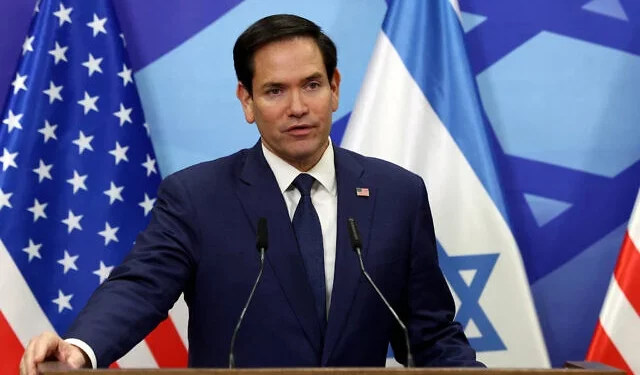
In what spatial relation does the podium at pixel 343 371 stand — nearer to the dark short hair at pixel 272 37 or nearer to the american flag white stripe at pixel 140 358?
the dark short hair at pixel 272 37

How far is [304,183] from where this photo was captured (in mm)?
2523

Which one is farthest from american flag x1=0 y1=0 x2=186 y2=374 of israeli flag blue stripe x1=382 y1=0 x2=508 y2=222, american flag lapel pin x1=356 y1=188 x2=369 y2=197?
american flag lapel pin x1=356 y1=188 x2=369 y2=197

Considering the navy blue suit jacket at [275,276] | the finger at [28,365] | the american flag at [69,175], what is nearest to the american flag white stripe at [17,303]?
the american flag at [69,175]

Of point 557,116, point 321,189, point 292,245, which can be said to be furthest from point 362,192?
point 557,116

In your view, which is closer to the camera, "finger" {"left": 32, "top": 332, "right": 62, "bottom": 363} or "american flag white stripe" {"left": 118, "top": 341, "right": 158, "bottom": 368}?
"finger" {"left": 32, "top": 332, "right": 62, "bottom": 363}

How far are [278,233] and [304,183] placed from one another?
0.58 feet

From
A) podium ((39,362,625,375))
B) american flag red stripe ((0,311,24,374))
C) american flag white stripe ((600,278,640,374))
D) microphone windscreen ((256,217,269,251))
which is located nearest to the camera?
podium ((39,362,625,375))

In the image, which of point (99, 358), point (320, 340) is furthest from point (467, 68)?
point (99, 358)

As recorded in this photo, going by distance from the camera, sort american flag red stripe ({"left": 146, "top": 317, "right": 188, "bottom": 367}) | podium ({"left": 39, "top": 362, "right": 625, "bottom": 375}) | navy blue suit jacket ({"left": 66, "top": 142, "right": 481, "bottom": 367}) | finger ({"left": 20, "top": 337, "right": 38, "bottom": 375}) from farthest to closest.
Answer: american flag red stripe ({"left": 146, "top": 317, "right": 188, "bottom": 367}) → navy blue suit jacket ({"left": 66, "top": 142, "right": 481, "bottom": 367}) → finger ({"left": 20, "top": 337, "right": 38, "bottom": 375}) → podium ({"left": 39, "top": 362, "right": 625, "bottom": 375})

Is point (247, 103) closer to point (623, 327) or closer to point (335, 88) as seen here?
point (335, 88)

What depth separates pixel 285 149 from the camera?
2.50 meters

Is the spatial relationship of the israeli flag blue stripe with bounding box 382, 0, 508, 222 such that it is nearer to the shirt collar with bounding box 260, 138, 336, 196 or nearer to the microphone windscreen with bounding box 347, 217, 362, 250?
the shirt collar with bounding box 260, 138, 336, 196

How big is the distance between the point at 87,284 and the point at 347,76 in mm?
1255

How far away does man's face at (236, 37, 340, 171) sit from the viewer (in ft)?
8.11
